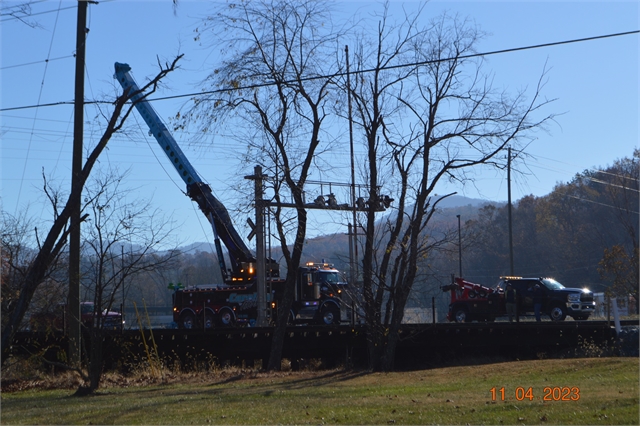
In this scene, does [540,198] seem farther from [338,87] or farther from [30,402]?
[30,402]

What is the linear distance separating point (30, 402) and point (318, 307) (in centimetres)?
1869

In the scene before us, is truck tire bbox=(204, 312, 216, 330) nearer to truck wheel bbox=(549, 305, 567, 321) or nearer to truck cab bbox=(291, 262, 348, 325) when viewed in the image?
truck cab bbox=(291, 262, 348, 325)

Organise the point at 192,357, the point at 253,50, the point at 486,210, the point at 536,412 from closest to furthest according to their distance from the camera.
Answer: the point at 536,412 → the point at 253,50 → the point at 192,357 → the point at 486,210

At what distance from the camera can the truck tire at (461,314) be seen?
32406 millimetres

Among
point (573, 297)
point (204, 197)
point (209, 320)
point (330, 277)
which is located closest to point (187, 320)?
point (209, 320)

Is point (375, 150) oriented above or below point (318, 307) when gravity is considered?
above

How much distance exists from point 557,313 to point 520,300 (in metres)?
1.62

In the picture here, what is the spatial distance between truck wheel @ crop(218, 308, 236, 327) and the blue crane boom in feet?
5.22

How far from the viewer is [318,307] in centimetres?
3194

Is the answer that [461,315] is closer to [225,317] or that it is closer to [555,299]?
[555,299]

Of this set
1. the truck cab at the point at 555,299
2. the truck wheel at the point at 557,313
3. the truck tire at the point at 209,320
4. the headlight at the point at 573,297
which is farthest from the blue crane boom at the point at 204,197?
the headlight at the point at 573,297

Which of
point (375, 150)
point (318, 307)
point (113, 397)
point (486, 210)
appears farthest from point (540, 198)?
point (113, 397)

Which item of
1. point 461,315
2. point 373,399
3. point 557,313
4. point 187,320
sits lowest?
point 373,399

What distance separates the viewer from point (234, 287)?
3250 centimetres
